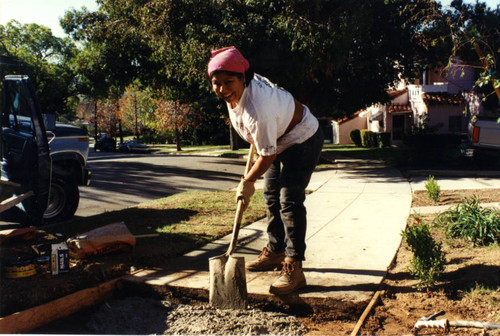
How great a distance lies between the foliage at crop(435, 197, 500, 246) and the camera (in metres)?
4.57

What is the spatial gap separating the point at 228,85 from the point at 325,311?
174 cm

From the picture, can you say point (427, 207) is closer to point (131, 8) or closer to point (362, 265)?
point (362, 265)

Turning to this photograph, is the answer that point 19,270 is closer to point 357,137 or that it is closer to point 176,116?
point 176,116

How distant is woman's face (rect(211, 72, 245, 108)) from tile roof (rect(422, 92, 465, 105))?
2605 centimetres

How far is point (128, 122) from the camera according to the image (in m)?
49.0

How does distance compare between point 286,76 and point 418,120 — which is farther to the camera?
point 418,120

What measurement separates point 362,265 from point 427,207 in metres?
3.24

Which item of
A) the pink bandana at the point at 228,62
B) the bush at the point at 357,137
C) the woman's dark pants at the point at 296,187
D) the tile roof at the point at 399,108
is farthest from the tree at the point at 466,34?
the bush at the point at 357,137

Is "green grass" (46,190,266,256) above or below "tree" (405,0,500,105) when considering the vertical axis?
below

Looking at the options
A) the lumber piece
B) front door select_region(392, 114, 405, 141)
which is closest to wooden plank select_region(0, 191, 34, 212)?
the lumber piece

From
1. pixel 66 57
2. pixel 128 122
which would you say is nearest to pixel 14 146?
pixel 66 57

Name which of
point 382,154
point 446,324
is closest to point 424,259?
point 446,324

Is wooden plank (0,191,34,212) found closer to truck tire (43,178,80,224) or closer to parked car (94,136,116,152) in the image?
truck tire (43,178,80,224)

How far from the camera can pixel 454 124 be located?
92.2 ft
